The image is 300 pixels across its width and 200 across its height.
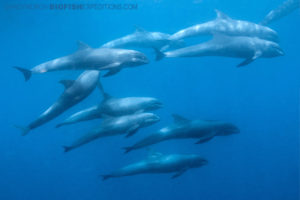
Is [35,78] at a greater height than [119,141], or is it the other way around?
[35,78]

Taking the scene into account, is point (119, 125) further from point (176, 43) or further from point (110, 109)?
point (176, 43)

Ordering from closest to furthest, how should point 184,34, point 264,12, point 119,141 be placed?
point 184,34, point 119,141, point 264,12

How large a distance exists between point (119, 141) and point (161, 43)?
632 cm

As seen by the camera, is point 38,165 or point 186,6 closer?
point 38,165

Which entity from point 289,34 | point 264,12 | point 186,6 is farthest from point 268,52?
point 264,12

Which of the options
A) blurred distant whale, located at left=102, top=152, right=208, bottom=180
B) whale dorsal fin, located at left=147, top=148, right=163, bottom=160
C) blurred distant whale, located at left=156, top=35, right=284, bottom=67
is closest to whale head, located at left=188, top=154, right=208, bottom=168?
blurred distant whale, located at left=102, top=152, right=208, bottom=180

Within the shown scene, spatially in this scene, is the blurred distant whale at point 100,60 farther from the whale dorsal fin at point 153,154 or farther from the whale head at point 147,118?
the whale dorsal fin at point 153,154

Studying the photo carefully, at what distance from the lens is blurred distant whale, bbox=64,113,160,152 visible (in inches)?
374

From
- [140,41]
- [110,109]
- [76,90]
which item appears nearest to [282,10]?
[140,41]

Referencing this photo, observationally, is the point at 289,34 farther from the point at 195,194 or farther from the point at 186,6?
the point at 195,194

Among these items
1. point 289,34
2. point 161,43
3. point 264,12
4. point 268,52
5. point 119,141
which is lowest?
point 119,141

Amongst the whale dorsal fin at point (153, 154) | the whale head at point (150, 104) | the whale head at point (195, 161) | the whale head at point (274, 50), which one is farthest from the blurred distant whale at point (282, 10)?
the whale dorsal fin at point (153, 154)

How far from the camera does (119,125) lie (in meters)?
9.50

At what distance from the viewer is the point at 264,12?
3422 cm
